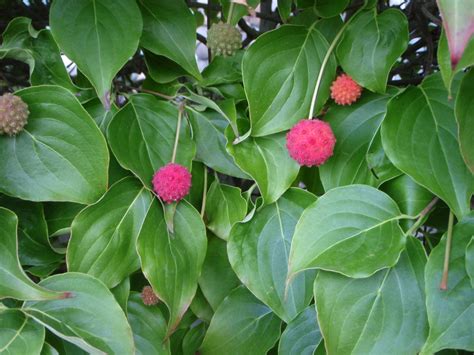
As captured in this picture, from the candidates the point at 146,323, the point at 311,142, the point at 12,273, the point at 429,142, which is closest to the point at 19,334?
the point at 12,273

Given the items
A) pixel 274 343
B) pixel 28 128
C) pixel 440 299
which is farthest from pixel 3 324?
pixel 440 299

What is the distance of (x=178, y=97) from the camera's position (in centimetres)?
77

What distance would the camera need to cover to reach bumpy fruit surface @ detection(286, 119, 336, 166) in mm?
Result: 608

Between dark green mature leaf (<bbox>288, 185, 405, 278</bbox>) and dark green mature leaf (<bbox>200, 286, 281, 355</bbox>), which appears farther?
dark green mature leaf (<bbox>200, 286, 281, 355</bbox>)

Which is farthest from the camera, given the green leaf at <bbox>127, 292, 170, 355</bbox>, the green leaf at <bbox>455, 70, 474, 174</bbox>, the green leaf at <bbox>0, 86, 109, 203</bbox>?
the green leaf at <bbox>127, 292, 170, 355</bbox>

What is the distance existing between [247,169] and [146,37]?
0.74 ft

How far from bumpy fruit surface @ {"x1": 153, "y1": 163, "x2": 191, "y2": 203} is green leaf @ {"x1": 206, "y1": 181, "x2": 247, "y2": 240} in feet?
0.26

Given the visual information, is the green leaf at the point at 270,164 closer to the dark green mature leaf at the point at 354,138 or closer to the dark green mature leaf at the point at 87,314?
the dark green mature leaf at the point at 354,138

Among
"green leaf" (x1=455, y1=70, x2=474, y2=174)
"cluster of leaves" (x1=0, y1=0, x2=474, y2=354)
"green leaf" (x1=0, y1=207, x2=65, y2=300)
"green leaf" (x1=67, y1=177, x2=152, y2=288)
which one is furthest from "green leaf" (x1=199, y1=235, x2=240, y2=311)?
"green leaf" (x1=455, y1=70, x2=474, y2=174)

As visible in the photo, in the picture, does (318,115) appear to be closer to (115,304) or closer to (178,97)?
(178,97)

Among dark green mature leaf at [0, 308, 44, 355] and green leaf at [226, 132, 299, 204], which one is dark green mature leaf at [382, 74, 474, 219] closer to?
green leaf at [226, 132, 299, 204]

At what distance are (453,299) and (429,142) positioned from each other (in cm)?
16

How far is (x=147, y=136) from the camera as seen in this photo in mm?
720

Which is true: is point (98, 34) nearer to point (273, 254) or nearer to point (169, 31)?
point (169, 31)
